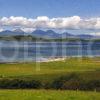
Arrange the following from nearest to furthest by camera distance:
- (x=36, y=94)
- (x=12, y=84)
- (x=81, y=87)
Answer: (x=36, y=94) < (x=81, y=87) < (x=12, y=84)

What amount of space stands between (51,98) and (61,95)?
1164 mm

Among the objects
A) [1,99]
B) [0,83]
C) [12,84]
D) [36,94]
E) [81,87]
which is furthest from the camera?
[0,83]

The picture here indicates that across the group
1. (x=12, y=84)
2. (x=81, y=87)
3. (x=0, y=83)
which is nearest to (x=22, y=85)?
(x=12, y=84)

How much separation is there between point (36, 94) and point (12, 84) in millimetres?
22029

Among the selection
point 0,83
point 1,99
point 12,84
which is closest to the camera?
point 1,99

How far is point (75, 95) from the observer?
70.0 feet

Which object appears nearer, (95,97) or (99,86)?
(95,97)

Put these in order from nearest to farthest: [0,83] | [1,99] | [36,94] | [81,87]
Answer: [1,99] < [36,94] < [81,87] < [0,83]

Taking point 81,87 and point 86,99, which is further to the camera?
point 81,87

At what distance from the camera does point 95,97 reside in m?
20.7

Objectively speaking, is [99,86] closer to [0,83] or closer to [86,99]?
[0,83]

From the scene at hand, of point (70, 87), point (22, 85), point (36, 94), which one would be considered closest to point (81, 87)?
point (70, 87)

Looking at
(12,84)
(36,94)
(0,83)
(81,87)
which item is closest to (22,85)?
(12,84)

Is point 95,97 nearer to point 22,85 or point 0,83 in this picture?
point 22,85
